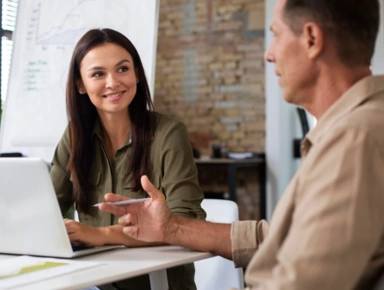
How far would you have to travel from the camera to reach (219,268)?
72.9 inches

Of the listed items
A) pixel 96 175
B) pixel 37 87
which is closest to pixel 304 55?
pixel 96 175

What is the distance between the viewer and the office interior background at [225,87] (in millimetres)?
5070

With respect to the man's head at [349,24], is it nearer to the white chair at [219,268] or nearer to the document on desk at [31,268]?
the document on desk at [31,268]

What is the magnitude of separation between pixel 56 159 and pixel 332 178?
1313mm

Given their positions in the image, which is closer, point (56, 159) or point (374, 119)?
point (374, 119)

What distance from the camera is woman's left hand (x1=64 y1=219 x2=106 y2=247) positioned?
1488 millimetres

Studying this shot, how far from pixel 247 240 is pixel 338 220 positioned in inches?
26.1

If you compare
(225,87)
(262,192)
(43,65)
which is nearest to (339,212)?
(43,65)

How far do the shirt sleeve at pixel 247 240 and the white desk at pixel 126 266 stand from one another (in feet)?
0.23

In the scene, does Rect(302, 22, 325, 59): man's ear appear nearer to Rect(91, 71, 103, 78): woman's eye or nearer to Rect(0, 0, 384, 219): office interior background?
Rect(91, 71, 103, 78): woman's eye

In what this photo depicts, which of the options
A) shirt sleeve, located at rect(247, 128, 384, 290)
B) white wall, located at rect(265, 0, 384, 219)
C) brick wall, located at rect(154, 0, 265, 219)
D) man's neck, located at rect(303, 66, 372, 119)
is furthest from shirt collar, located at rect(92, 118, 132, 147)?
brick wall, located at rect(154, 0, 265, 219)

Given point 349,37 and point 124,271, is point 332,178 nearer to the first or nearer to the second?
point 349,37

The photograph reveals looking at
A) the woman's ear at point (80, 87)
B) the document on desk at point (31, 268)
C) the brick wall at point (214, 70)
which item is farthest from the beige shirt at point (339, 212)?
the brick wall at point (214, 70)

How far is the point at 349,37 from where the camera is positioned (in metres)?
0.96
